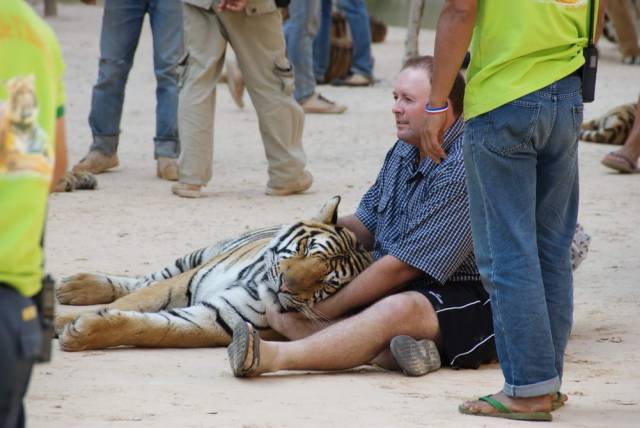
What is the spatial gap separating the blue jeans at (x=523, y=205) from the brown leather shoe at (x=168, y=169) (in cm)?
492

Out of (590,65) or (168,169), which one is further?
(168,169)

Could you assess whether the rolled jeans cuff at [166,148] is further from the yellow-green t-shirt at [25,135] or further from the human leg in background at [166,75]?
the yellow-green t-shirt at [25,135]

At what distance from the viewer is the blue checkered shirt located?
14.9ft

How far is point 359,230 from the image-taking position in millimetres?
5070

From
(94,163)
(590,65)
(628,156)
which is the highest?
(590,65)

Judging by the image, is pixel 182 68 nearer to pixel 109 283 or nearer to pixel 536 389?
pixel 109 283

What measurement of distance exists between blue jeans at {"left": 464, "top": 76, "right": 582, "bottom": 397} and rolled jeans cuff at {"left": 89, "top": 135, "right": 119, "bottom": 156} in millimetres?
5210

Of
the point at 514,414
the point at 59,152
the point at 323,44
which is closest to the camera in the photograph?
the point at 59,152

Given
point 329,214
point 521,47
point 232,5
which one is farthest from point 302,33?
point 521,47

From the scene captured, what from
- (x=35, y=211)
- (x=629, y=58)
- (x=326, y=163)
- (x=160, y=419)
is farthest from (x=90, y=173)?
(x=629, y=58)

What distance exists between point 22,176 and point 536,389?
6.23ft

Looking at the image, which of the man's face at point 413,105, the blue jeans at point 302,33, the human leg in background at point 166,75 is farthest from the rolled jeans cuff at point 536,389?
the blue jeans at point 302,33

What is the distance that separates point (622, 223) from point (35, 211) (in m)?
5.35

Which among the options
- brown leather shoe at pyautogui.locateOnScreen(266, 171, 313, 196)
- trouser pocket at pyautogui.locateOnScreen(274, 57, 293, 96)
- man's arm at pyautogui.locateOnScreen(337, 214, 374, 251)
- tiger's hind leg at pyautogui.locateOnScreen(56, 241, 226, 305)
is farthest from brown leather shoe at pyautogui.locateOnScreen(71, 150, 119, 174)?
man's arm at pyautogui.locateOnScreen(337, 214, 374, 251)
